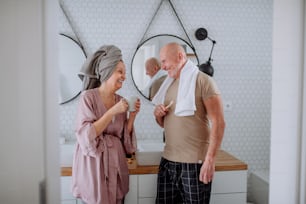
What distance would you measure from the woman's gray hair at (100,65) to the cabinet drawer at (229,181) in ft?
3.39

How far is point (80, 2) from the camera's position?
205 centimetres

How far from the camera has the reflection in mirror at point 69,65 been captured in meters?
2.05

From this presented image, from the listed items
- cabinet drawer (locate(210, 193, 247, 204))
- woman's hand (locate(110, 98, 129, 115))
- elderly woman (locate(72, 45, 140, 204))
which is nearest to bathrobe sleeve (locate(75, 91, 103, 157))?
elderly woman (locate(72, 45, 140, 204))

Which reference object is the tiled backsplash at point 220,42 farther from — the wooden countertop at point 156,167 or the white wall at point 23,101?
the white wall at point 23,101

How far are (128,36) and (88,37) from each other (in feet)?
1.01

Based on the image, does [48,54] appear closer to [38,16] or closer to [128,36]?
[38,16]

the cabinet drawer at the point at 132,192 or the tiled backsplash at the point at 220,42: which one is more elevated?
the tiled backsplash at the point at 220,42

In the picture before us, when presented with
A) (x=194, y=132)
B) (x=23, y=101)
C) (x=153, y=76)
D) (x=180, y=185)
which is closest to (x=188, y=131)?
(x=194, y=132)

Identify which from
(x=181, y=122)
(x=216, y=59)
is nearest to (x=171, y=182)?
(x=181, y=122)

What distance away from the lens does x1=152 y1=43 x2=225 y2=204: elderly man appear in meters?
1.44

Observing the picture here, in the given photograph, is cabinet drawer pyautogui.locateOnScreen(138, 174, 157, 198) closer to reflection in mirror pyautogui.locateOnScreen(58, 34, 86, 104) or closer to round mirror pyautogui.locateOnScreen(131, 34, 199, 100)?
round mirror pyautogui.locateOnScreen(131, 34, 199, 100)

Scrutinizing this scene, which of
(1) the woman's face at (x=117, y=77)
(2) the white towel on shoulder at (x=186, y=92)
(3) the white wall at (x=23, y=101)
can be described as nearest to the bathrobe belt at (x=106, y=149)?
(1) the woman's face at (x=117, y=77)

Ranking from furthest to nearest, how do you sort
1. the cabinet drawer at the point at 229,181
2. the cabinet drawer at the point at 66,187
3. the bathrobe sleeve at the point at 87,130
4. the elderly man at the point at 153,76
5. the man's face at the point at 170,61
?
the elderly man at the point at 153,76 < the cabinet drawer at the point at 229,181 < the cabinet drawer at the point at 66,187 < the man's face at the point at 170,61 < the bathrobe sleeve at the point at 87,130

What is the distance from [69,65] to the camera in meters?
2.06
